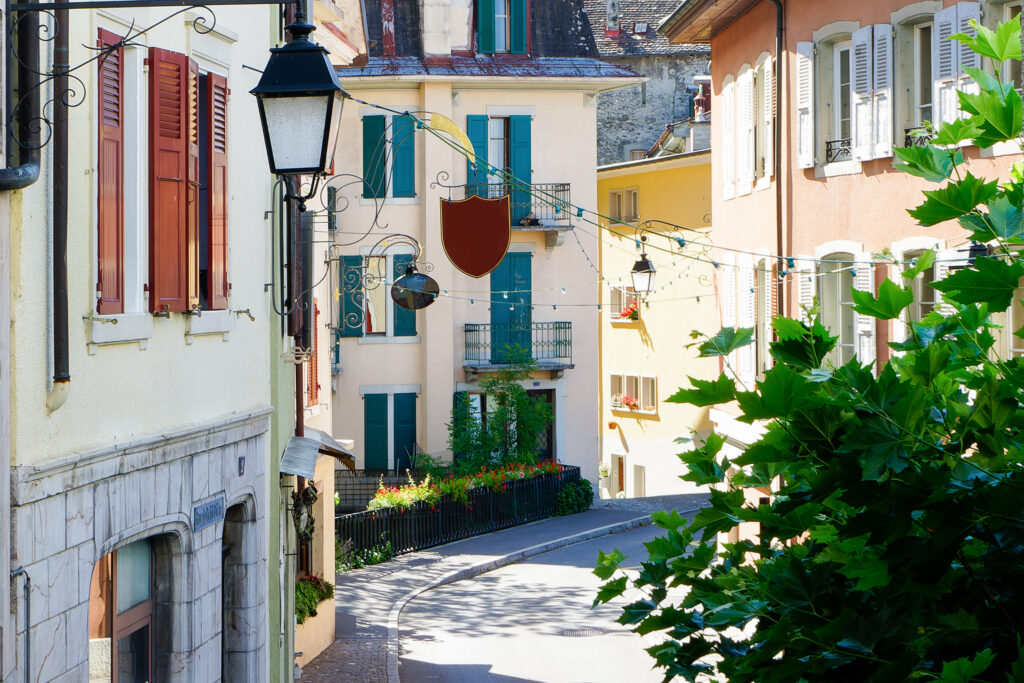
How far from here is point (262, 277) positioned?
10.4 m

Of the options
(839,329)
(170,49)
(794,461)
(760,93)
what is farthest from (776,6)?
(794,461)

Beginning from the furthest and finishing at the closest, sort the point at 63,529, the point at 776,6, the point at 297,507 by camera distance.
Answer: the point at 776,6 < the point at 297,507 < the point at 63,529

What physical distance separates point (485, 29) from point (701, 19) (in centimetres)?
1009

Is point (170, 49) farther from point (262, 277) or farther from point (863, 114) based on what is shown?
point (863, 114)

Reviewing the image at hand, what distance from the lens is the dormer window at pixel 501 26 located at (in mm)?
28344

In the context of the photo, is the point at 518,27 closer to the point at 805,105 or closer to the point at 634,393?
the point at 634,393

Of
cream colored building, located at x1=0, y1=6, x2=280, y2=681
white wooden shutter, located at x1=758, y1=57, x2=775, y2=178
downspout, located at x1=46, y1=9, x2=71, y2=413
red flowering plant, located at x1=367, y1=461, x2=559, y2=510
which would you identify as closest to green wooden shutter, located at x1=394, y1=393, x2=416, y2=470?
red flowering plant, located at x1=367, y1=461, x2=559, y2=510

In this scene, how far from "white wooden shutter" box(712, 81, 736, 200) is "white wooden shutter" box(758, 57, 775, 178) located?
159 centimetres

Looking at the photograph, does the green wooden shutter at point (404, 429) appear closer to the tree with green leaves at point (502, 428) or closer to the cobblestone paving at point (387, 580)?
the tree with green leaves at point (502, 428)

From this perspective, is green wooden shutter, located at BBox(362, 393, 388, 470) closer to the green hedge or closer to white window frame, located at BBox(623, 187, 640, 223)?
white window frame, located at BBox(623, 187, 640, 223)

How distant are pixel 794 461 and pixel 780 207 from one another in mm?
14277

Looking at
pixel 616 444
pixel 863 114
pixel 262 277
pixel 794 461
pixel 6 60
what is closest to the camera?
pixel 794 461

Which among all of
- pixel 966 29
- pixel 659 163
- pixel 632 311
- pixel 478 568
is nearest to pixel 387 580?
pixel 478 568

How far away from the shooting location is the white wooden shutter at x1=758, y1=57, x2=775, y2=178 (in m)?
17.0
